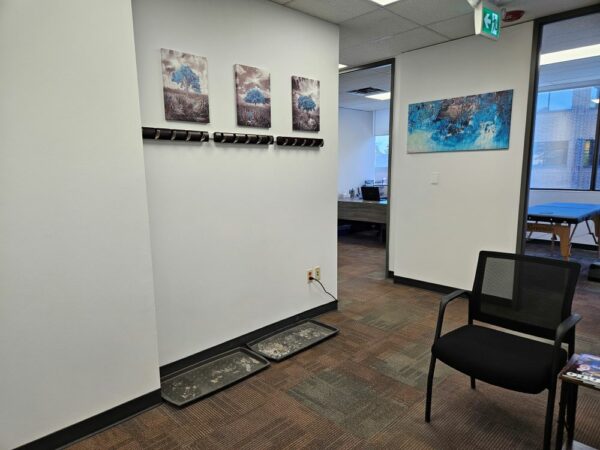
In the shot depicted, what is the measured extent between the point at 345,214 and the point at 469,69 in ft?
11.6

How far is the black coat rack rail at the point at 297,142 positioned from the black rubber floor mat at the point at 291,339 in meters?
1.50

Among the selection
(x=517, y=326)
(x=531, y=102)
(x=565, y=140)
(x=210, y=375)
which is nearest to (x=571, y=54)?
(x=531, y=102)

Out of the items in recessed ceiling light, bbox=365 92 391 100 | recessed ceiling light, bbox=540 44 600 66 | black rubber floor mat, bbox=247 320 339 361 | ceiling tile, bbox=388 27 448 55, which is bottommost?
black rubber floor mat, bbox=247 320 339 361

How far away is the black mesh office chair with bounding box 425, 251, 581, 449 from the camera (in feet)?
5.41

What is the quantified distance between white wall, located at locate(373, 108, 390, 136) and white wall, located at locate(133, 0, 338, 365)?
552cm

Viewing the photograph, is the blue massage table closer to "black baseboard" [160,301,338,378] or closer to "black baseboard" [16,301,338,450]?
"black baseboard" [160,301,338,378]

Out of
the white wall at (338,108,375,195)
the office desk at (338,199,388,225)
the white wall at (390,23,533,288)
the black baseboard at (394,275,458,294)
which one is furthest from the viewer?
the white wall at (338,108,375,195)

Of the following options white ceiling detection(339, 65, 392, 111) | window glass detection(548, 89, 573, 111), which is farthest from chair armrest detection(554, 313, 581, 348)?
window glass detection(548, 89, 573, 111)

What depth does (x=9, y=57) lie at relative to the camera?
1572 mm

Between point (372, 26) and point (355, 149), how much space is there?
523 centimetres

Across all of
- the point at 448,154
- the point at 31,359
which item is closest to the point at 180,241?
the point at 31,359

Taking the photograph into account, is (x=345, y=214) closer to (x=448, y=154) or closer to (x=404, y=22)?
(x=448, y=154)

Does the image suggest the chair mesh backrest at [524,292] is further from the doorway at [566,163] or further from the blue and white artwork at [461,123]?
the doorway at [566,163]

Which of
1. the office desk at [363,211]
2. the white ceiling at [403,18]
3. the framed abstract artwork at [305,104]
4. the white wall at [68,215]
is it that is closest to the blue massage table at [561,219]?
the office desk at [363,211]
